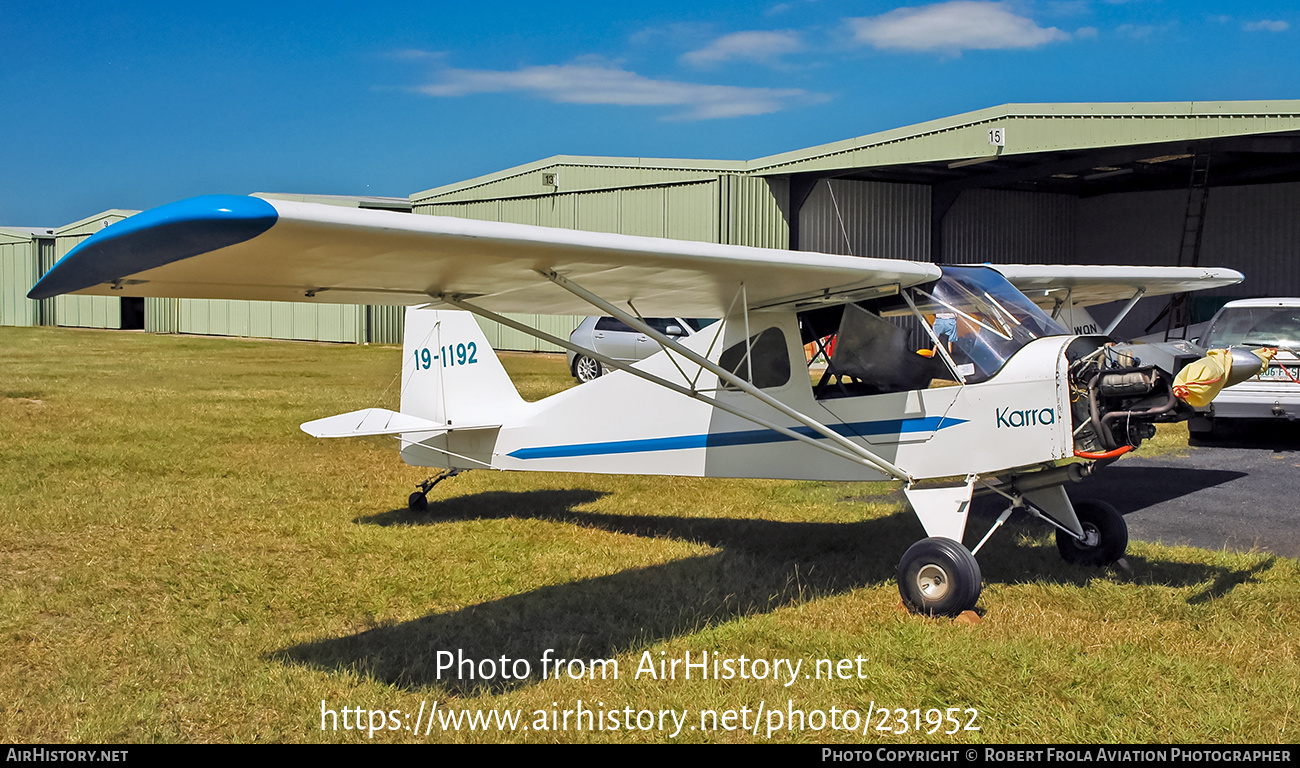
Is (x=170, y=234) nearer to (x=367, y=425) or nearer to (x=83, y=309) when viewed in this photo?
(x=367, y=425)

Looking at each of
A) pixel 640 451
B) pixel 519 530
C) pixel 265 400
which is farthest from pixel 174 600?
pixel 265 400

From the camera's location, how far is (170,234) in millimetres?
3326

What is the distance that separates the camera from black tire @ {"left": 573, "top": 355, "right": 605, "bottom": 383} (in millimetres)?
19594

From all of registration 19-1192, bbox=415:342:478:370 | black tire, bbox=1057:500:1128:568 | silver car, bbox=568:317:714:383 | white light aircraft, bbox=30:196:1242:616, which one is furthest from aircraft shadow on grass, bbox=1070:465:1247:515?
silver car, bbox=568:317:714:383

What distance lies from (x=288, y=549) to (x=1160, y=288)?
7.57 metres

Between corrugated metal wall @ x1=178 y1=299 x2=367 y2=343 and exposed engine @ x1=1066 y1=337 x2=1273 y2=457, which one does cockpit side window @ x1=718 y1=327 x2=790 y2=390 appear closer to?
exposed engine @ x1=1066 y1=337 x2=1273 y2=457

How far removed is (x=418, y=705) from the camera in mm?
4207

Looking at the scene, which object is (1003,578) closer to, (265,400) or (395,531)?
(395,531)

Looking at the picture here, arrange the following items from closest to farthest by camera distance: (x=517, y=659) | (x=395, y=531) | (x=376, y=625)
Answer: (x=517, y=659)
(x=376, y=625)
(x=395, y=531)

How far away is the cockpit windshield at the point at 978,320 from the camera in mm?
5574

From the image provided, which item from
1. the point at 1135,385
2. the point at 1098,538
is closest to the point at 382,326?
the point at 1098,538

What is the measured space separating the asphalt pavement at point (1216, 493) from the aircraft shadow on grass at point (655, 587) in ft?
3.20

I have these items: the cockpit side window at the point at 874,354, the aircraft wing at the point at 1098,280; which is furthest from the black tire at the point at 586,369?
the cockpit side window at the point at 874,354

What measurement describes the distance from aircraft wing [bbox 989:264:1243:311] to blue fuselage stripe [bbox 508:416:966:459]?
169 centimetres
